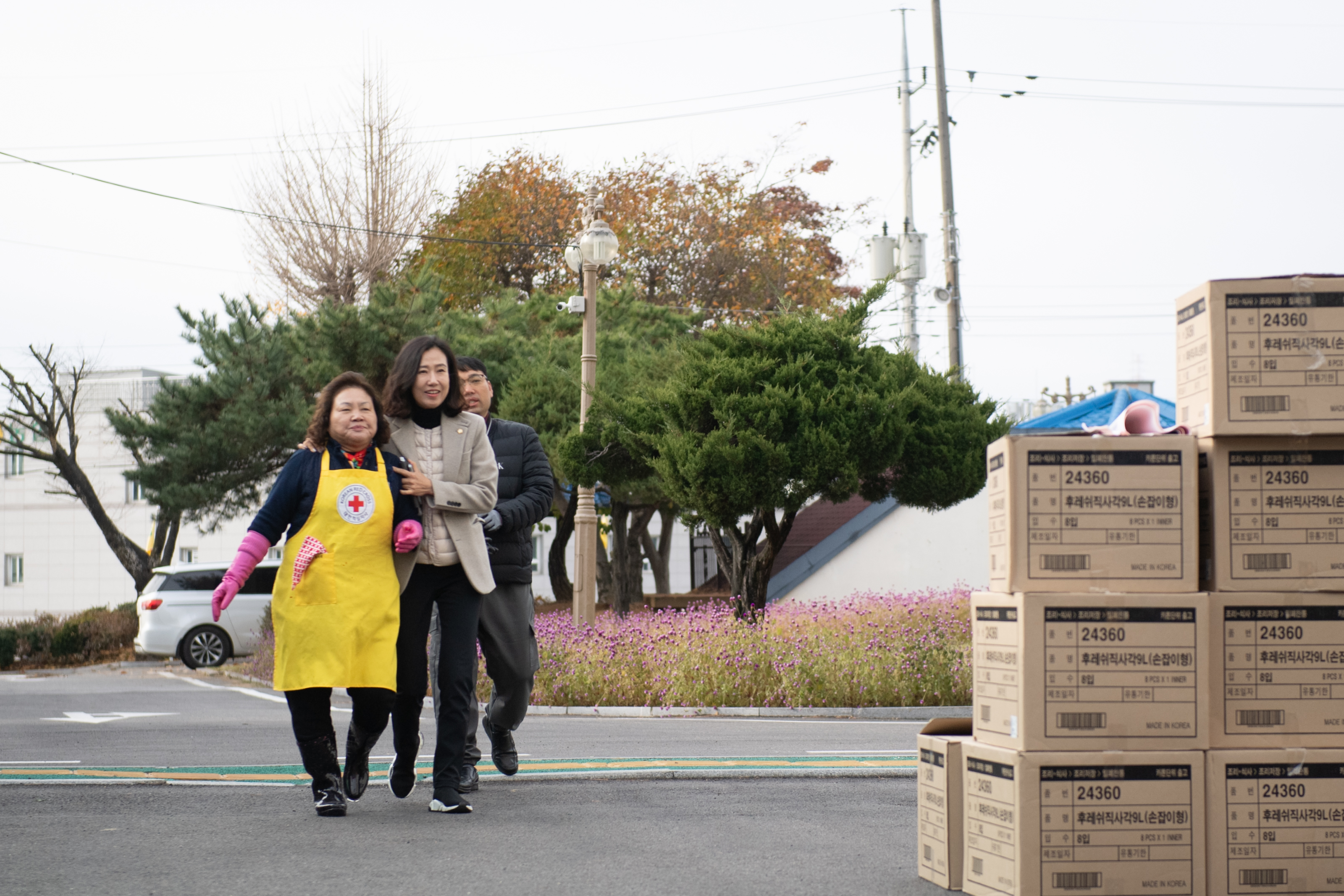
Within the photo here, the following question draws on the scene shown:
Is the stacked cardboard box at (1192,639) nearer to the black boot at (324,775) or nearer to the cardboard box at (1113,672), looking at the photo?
the cardboard box at (1113,672)

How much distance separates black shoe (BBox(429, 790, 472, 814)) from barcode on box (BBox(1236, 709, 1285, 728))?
3.00m

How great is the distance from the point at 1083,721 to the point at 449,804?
8.78 ft

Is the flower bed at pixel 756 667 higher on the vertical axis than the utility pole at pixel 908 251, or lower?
lower

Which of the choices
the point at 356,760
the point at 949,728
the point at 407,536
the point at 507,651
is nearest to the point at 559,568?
the point at 507,651

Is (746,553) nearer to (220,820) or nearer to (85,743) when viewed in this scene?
(85,743)

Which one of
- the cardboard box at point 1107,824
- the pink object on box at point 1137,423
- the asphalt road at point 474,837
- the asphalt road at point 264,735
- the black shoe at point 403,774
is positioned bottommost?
the asphalt road at point 264,735

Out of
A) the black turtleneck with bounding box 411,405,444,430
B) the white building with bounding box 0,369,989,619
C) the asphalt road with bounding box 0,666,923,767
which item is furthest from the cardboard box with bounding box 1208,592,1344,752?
the white building with bounding box 0,369,989,619

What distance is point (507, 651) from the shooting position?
19.9 ft

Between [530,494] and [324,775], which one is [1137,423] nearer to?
[530,494]

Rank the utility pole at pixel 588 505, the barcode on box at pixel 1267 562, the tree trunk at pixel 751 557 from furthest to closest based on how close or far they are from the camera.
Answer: the tree trunk at pixel 751 557 < the utility pole at pixel 588 505 < the barcode on box at pixel 1267 562

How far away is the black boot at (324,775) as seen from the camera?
536cm

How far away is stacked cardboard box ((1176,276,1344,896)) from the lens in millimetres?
3941

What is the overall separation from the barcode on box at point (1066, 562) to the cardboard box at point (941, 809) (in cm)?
69

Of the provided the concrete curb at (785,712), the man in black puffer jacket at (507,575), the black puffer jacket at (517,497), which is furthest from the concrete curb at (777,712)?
the black puffer jacket at (517,497)
